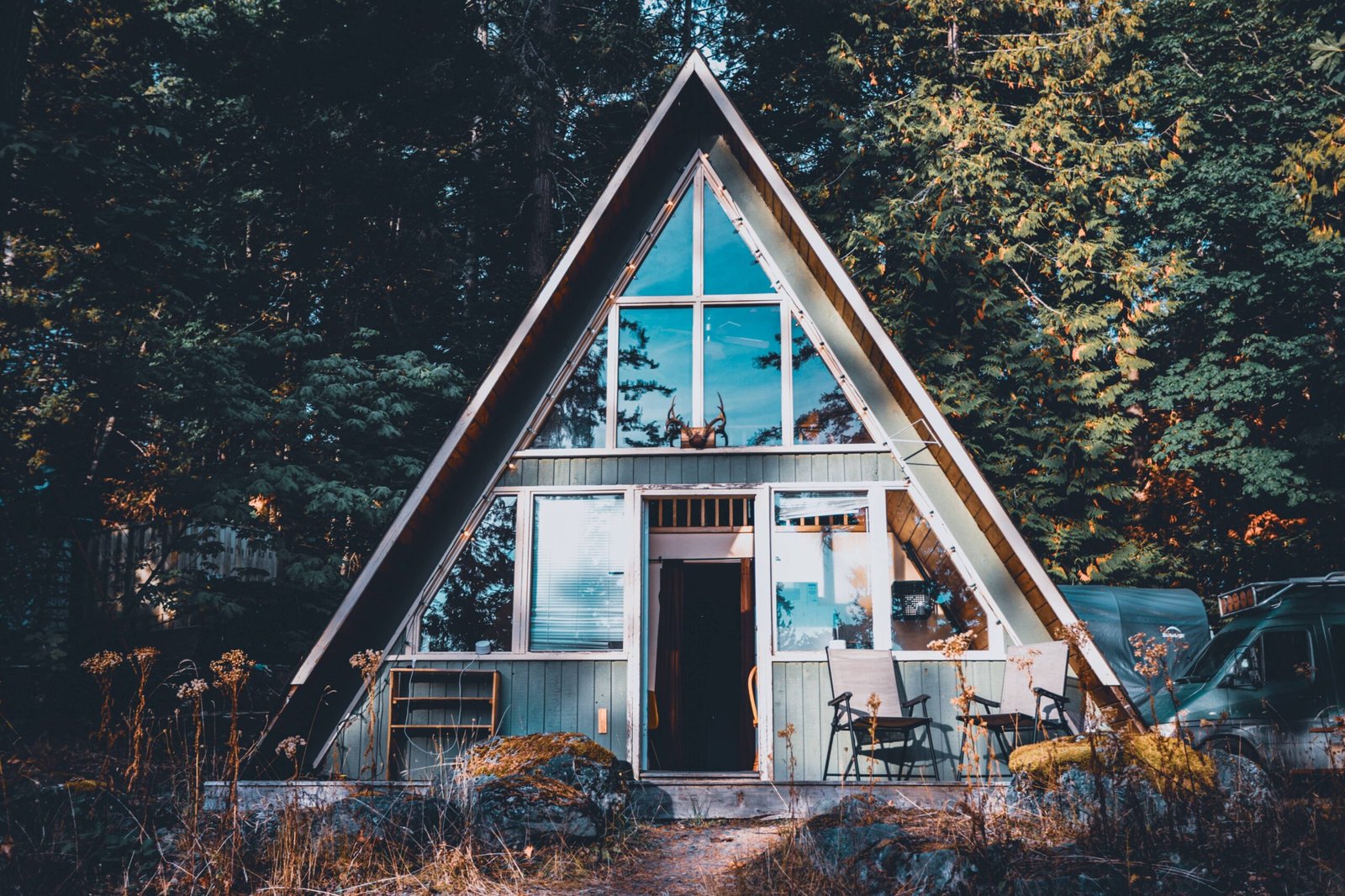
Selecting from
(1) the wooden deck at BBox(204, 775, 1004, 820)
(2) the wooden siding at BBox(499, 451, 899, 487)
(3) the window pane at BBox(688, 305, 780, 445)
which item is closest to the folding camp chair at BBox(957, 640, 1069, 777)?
(1) the wooden deck at BBox(204, 775, 1004, 820)

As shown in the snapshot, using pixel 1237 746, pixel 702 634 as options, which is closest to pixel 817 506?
pixel 702 634

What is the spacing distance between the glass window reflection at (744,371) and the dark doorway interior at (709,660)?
10.1 ft

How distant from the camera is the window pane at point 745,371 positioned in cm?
828

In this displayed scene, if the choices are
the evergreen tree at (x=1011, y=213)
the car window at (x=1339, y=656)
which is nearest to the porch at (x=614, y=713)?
the car window at (x=1339, y=656)

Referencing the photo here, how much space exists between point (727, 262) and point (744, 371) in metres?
1.02

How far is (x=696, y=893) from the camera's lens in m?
4.88

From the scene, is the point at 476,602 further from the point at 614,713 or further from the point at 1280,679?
the point at 1280,679

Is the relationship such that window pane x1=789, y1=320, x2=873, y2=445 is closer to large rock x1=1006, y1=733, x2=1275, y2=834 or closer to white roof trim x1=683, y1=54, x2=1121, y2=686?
white roof trim x1=683, y1=54, x2=1121, y2=686

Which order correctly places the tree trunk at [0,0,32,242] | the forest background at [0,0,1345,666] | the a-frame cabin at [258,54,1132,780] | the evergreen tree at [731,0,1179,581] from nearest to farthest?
the a-frame cabin at [258,54,1132,780], the tree trunk at [0,0,32,242], the forest background at [0,0,1345,666], the evergreen tree at [731,0,1179,581]

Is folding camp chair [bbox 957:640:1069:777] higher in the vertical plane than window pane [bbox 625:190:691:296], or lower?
lower

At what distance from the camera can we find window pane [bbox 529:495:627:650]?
791 centimetres

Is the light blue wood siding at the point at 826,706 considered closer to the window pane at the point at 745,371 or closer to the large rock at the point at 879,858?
the window pane at the point at 745,371

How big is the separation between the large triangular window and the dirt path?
10.3ft

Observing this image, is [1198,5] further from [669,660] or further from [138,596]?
[138,596]
